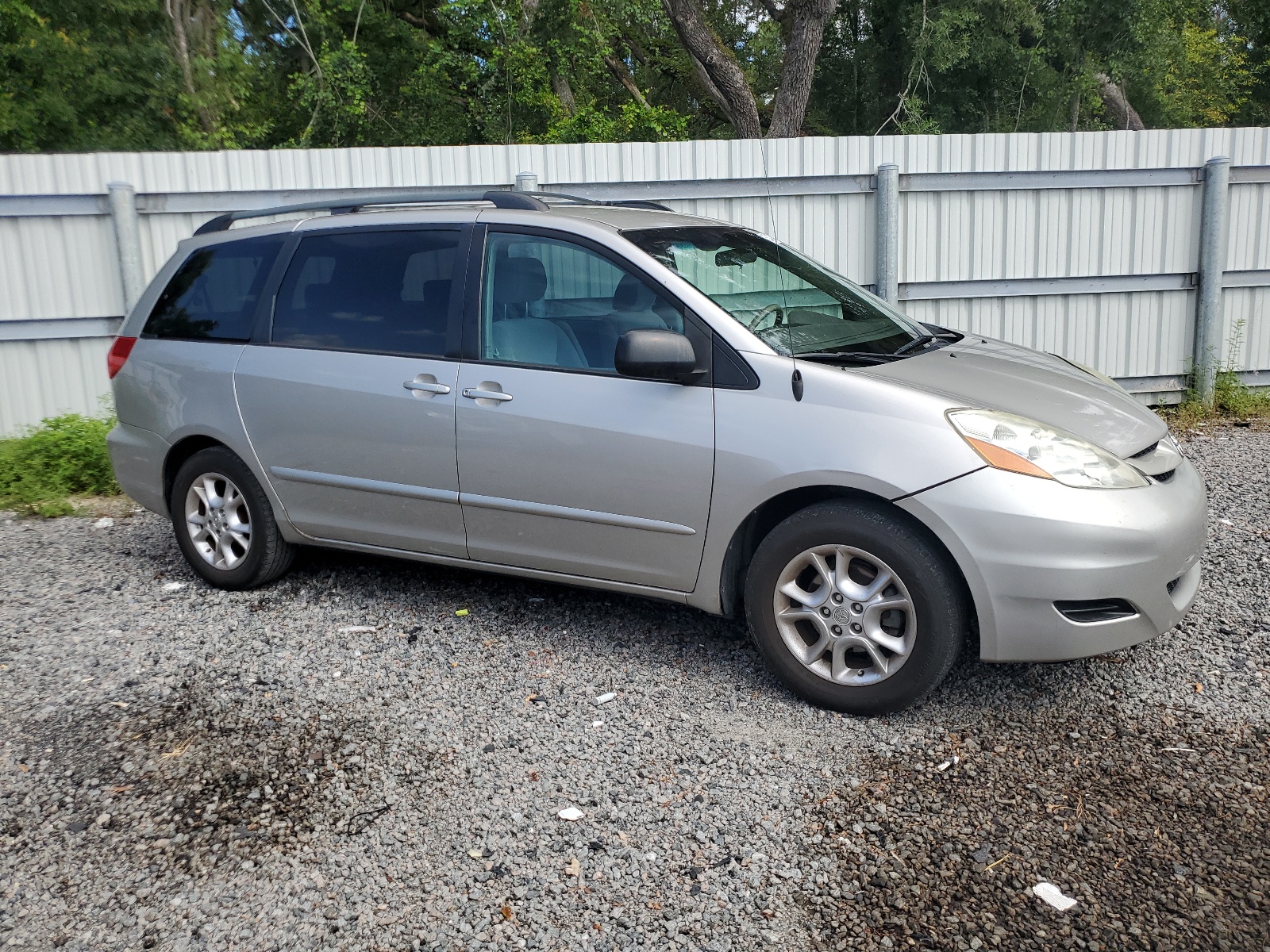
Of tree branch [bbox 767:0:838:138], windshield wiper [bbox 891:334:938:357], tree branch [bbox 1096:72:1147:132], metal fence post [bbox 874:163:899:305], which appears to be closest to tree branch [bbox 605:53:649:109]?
tree branch [bbox 767:0:838:138]

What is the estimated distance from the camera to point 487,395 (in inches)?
178

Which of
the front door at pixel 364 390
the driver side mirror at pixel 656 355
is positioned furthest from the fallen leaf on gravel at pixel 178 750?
the driver side mirror at pixel 656 355

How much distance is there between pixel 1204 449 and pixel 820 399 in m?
5.33

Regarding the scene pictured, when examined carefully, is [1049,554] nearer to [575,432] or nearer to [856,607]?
[856,607]

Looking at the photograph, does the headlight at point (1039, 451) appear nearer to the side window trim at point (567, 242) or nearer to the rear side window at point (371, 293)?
the side window trim at point (567, 242)

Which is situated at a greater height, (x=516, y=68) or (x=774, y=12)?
(x=774, y=12)

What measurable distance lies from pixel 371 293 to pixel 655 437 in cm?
162

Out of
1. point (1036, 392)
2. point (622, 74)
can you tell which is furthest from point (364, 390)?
point (622, 74)

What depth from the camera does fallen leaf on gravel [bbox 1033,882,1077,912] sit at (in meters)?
2.88

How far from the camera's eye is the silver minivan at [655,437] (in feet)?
12.2

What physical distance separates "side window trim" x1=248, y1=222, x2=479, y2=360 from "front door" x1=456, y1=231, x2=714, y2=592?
103mm

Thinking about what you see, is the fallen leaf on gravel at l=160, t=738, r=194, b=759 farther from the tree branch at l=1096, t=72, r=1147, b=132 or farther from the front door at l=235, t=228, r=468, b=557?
the tree branch at l=1096, t=72, r=1147, b=132

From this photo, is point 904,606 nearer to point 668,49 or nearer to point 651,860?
point 651,860

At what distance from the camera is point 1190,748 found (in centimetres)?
368
